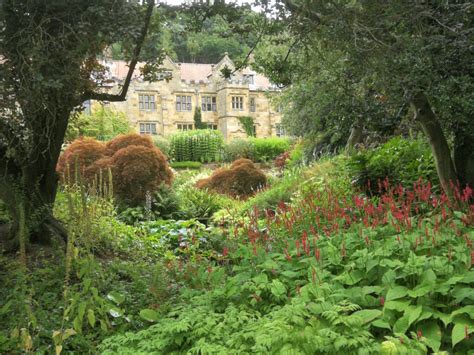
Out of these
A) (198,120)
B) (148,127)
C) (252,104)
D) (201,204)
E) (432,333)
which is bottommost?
(201,204)

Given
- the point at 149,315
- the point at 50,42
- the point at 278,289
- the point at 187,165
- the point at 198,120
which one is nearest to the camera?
the point at 278,289

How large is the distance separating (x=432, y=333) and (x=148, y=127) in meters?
34.0

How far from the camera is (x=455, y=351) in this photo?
2701 millimetres

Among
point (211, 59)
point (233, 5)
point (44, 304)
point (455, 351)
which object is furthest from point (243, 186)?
point (211, 59)

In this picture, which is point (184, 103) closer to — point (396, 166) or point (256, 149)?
point (256, 149)

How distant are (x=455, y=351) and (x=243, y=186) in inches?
431

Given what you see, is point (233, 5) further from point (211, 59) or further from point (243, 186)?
point (211, 59)

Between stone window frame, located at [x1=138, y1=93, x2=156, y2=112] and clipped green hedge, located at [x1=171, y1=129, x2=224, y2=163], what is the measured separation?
34.3 feet

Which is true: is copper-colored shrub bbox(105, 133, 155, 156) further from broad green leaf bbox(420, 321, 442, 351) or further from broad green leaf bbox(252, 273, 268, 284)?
broad green leaf bbox(420, 321, 442, 351)

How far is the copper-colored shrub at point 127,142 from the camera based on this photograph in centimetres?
1163

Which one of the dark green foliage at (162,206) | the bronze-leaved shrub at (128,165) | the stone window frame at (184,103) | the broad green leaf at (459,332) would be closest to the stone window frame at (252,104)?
the stone window frame at (184,103)

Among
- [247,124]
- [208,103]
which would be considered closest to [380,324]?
[247,124]

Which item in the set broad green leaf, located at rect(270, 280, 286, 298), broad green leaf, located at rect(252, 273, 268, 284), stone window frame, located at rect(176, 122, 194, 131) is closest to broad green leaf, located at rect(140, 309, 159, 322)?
broad green leaf, located at rect(252, 273, 268, 284)

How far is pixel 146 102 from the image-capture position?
35.6 meters
